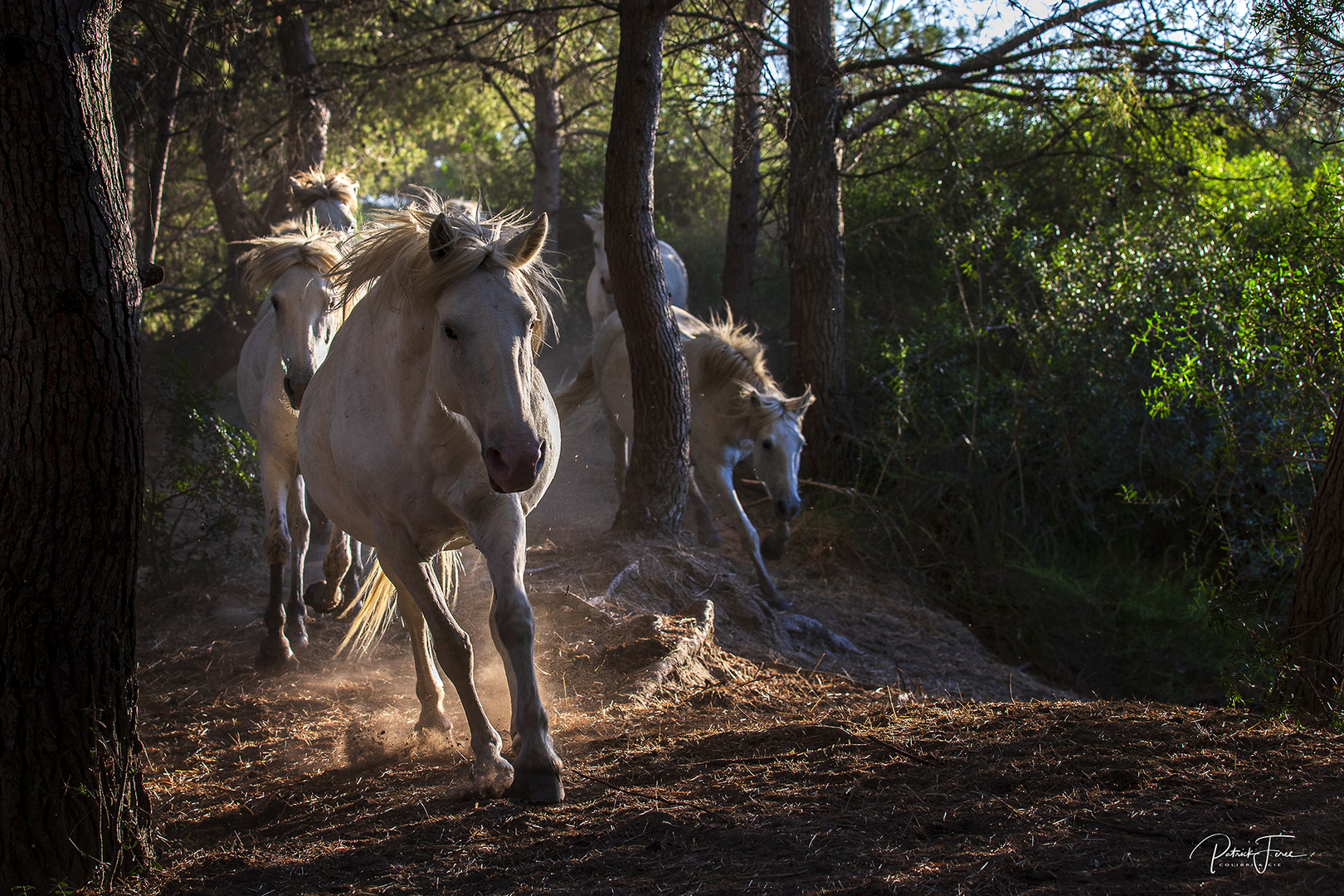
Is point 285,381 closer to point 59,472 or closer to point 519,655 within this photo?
point 59,472

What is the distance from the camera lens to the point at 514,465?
2.87 meters

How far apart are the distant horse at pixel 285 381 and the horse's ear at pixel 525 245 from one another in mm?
1821

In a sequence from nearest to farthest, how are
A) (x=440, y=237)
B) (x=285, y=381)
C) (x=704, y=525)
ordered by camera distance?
1. (x=440, y=237)
2. (x=285, y=381)
3. (x=704, y=525)

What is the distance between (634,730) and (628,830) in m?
1.11

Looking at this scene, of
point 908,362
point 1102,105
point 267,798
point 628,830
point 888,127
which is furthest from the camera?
point 888,127

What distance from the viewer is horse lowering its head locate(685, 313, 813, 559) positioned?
7223 millimetres

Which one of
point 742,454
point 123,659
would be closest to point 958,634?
point 742,454

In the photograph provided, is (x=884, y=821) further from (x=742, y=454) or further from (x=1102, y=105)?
(x=1102, y=105)

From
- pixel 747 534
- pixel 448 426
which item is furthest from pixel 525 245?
pixel 747 534

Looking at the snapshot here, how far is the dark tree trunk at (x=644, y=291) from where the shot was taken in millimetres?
6137

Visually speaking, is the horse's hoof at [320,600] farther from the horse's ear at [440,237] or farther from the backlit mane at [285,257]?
the horse's ear at [440,237]

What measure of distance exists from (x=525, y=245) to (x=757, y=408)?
166 inches

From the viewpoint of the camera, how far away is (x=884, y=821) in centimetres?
263

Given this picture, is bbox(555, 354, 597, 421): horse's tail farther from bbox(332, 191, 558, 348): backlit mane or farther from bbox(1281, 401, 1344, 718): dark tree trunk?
bbox(1281, 401, 1344, 718): dark tree trunk
